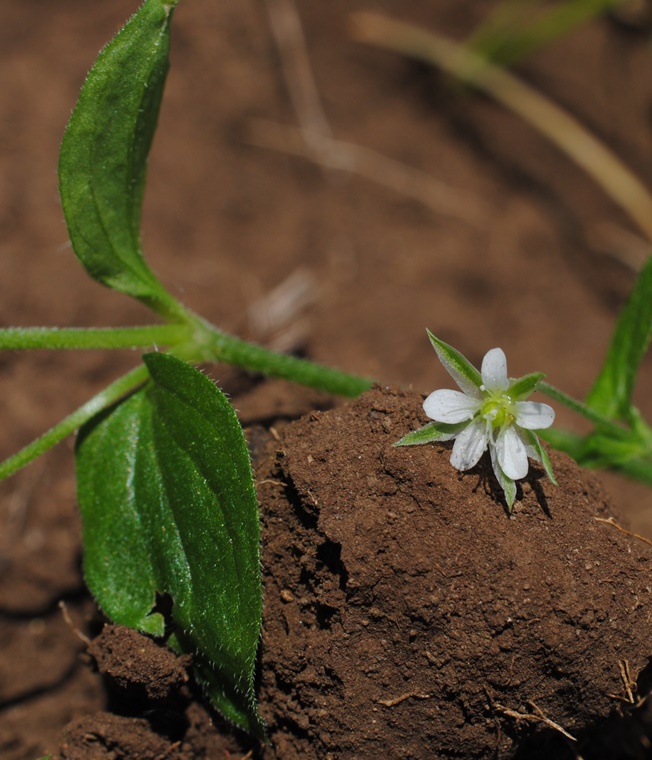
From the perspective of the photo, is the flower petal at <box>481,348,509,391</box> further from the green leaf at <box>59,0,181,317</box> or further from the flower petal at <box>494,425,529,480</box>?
the green leaf at <box>59,0,181,317</box>

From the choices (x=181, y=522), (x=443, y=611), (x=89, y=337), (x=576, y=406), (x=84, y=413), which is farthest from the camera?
(x=89, y=337)

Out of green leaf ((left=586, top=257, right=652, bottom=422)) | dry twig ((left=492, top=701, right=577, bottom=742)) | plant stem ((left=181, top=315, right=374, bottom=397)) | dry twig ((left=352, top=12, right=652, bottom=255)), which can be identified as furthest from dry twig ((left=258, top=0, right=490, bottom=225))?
dry twig ((left=492, top=701, right=577, bottom=742))

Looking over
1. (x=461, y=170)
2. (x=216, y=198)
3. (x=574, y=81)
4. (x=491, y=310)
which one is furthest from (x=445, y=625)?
(x=574, y=81)

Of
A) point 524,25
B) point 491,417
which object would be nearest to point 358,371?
point 491,417

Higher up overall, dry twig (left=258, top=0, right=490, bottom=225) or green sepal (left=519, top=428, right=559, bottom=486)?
dry twig (left=258, top=0, right=490, bottom=225)

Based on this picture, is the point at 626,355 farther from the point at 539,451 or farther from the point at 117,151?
the point at 117,151

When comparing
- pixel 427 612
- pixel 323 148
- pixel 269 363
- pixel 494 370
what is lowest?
pixel 427 612
